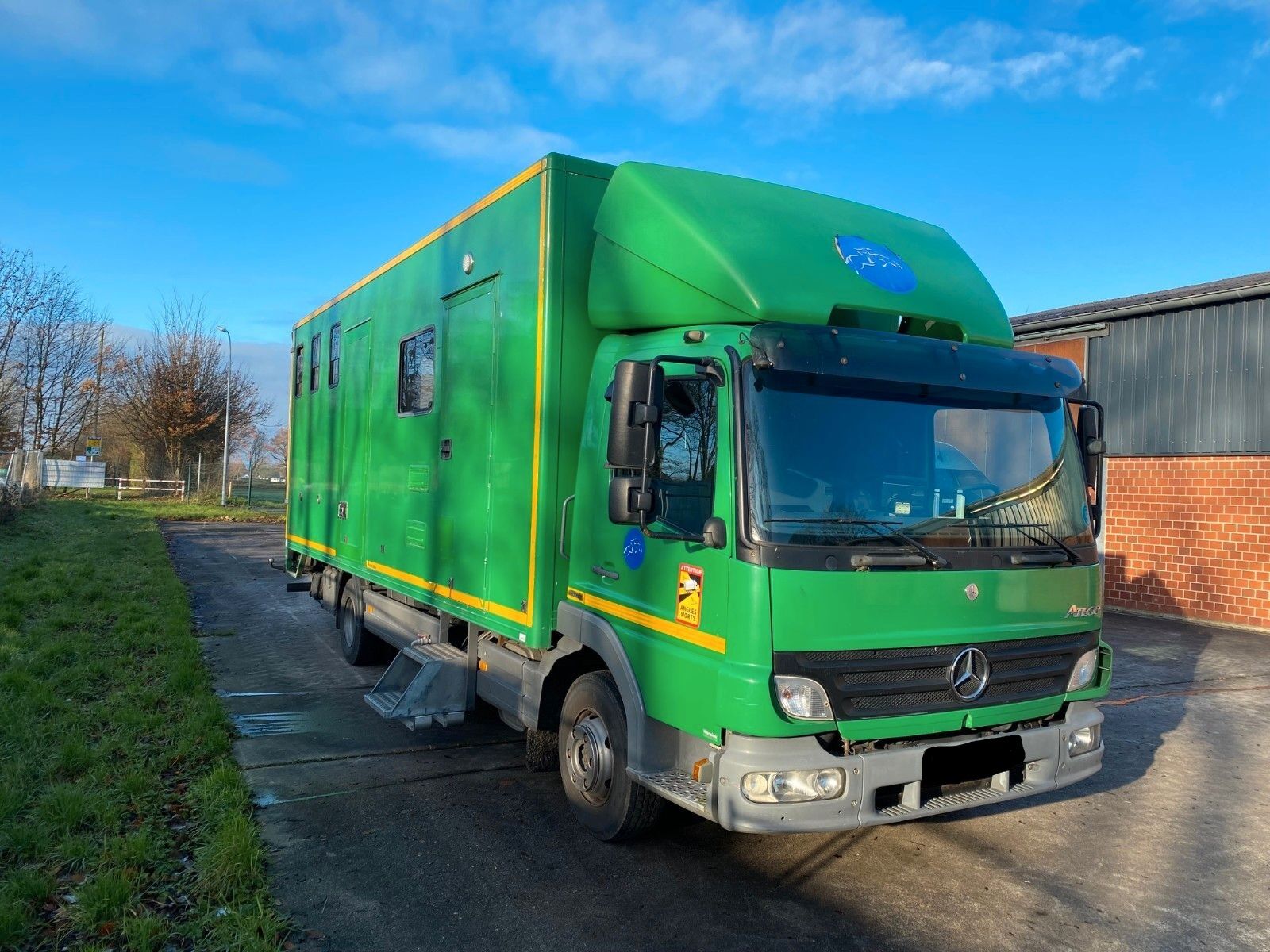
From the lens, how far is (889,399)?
13.0ft

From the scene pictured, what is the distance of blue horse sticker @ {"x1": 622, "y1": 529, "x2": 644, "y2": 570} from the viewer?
4223mm

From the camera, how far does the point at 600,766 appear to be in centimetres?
451

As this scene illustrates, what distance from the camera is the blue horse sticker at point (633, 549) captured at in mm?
4223

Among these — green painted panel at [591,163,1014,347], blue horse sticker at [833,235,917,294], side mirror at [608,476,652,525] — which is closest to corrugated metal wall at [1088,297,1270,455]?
green painted panel at [591,163,1014,347]

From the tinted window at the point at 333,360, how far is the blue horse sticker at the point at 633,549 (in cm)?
565

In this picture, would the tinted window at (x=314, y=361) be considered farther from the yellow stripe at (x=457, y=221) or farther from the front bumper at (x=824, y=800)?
the front bumper at (x=824, y=800)

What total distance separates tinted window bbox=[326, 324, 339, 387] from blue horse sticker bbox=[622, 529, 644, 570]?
565cm

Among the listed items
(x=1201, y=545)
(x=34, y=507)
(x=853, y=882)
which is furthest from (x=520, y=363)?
(x=34, y=507)

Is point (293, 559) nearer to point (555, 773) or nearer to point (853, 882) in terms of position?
point (555, 773)

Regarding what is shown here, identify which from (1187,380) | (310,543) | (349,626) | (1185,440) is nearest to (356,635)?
(349,626)

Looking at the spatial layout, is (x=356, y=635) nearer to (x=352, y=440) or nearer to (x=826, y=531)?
(x=352, y=440)

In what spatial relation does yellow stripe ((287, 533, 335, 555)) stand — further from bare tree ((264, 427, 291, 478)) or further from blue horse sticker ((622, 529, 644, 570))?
bare tree ((264, 427, 291, 478))

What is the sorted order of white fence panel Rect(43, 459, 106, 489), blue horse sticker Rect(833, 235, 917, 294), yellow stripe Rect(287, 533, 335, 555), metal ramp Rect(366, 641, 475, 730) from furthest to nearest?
white fence panel Rect(43, 459, 106, 489) → yellow stripe Rect(287, 533, 335, 555) → metal ramp Rect(366, 641, 475, 730) → blue horse sticker Rect(833, 235, 917, 294)

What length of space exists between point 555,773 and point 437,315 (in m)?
3.23
